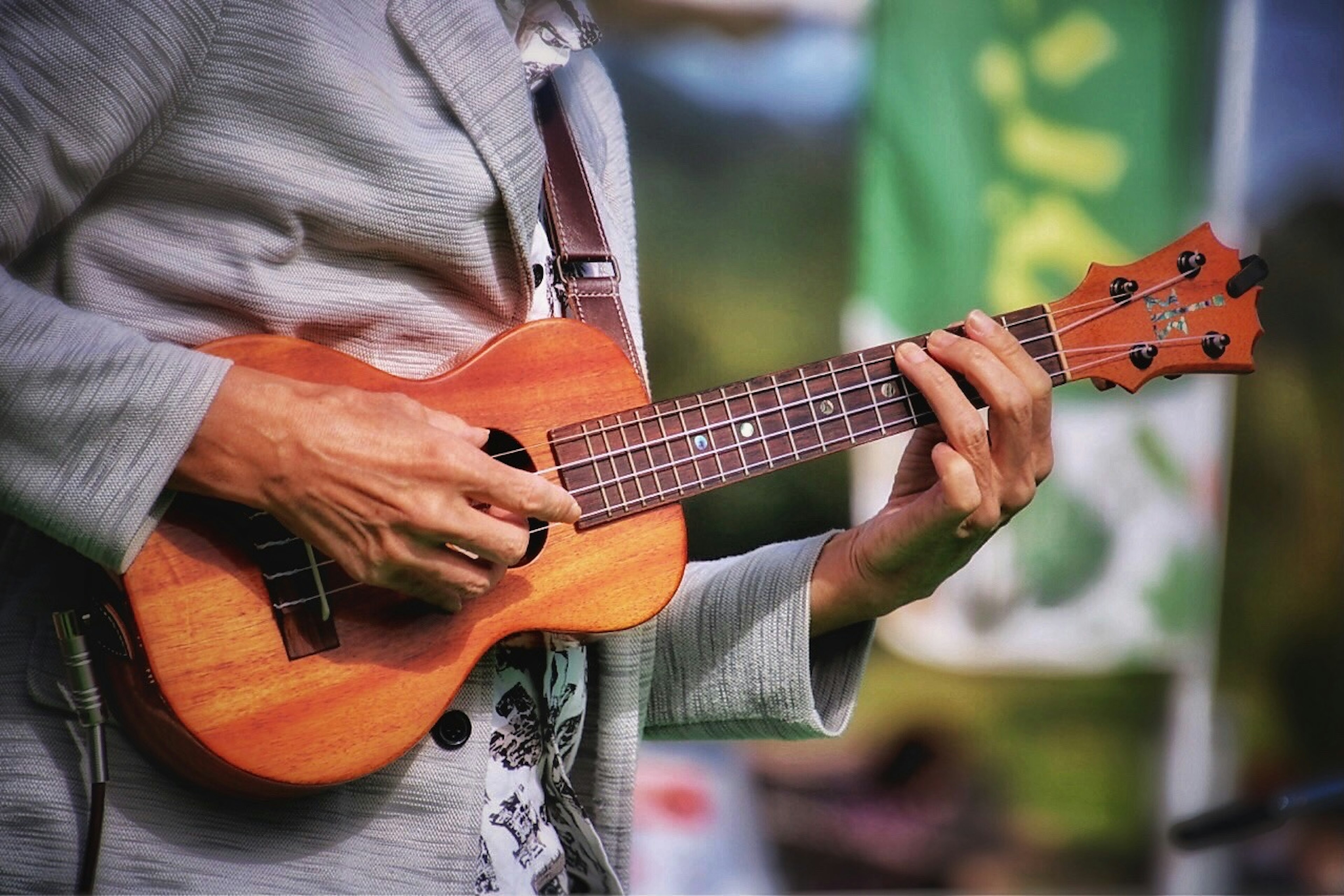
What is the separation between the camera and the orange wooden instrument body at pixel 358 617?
1.12 meters

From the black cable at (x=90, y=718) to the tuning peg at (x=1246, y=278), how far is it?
1358 mm

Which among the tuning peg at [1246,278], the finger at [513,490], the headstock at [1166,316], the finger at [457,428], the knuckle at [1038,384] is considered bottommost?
the finger at [513,490]

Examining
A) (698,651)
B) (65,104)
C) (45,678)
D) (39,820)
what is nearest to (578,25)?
(65,104)

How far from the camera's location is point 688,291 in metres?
2.56

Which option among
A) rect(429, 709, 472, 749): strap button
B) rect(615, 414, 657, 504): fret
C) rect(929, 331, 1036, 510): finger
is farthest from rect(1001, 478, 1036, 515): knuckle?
rect(429, 709, 472, 749): strap button

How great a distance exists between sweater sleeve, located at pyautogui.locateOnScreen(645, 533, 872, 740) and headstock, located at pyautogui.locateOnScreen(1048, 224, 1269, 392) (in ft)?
1.36

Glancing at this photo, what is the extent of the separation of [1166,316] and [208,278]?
1.12m

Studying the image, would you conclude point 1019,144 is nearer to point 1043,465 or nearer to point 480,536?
point 1043,465

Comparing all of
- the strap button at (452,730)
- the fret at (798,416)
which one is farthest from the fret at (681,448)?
the strap button at (452,730)

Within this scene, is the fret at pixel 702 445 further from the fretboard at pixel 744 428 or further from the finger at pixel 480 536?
the finger at pixel 480 536

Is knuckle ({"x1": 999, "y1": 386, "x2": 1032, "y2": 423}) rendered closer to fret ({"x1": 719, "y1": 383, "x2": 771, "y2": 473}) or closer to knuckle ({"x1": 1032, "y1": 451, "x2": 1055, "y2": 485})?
knuckle ({"x1": 1032, "y1": 451, "x2": 1055, "y2": 485})

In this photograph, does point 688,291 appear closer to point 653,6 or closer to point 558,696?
point 653,6

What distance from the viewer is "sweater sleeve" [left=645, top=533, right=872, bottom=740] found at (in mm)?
1526

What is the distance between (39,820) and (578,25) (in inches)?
42.7
